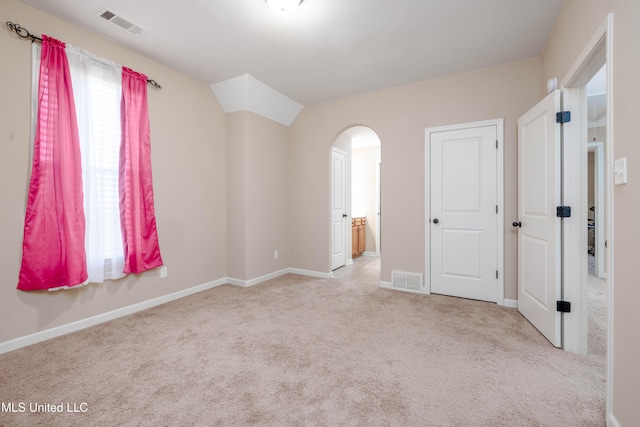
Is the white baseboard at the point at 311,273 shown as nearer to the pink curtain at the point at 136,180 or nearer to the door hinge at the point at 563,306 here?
the pink curtain at the point at 136,180

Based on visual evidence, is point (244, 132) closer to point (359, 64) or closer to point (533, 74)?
point (359, 64)

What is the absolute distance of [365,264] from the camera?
5.45m

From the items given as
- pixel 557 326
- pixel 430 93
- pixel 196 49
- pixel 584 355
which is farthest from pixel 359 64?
pixel 584 355

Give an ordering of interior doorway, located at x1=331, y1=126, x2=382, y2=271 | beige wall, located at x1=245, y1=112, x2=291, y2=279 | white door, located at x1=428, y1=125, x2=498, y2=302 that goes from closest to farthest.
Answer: white door, located at x1=428, y1=125, x2=498, y2=302 < beige wall, located at x1=245, y1=112, x2=291, y2=279 < interior doorway, located at x1=331, y1=126, x2=382, y2=271

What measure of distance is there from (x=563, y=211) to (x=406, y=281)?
6.35 feet

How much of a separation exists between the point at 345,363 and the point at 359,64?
3.04 metres

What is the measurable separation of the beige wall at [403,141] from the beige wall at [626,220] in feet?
5.81

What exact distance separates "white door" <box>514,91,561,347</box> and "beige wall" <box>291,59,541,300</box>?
347 millimetres

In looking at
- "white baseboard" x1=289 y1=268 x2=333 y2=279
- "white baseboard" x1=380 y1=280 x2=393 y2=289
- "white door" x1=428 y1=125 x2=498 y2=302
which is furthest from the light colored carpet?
"white baseboard" x1=289 y1=268 x2=333 y2=279

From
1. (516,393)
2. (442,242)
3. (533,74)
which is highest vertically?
(533,74)

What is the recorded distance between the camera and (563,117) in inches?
85.7

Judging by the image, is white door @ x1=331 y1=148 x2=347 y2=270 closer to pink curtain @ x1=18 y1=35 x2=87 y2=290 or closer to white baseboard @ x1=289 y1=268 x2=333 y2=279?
white baseboard @ x1=289 y1=268 x2=333 y2=279

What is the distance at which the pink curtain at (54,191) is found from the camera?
2234 millimetres

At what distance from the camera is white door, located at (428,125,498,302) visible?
10.7ft
